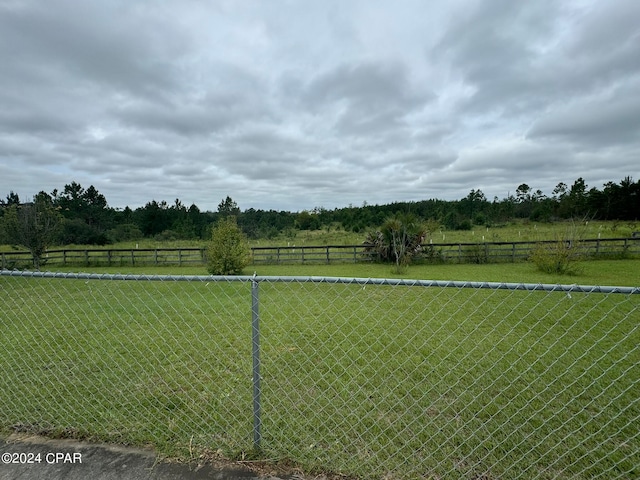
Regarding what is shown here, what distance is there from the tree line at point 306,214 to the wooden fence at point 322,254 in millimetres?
11677

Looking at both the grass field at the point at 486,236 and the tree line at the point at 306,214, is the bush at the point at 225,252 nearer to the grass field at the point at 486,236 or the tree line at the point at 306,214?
the grass field at the point at 486,236

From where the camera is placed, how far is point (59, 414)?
2.68 metres

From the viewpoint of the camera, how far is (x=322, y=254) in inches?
657

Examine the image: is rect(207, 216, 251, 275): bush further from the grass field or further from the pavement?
the pavement

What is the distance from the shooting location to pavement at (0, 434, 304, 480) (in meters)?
1.97

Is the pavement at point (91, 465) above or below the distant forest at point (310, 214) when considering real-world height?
below

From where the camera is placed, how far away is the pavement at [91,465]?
6.48 feet

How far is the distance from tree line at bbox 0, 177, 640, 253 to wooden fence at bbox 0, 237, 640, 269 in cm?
1168

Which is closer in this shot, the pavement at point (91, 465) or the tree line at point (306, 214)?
the pavement at point (91, 465)

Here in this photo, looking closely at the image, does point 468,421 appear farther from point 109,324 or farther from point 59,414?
point 109,324

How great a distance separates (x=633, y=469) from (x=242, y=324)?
4702 millimetres

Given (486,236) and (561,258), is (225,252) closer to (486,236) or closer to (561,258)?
(561,258)

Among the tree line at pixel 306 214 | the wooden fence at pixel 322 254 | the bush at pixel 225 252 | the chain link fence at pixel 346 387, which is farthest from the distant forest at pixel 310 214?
the chain link fence at pixel 346 387

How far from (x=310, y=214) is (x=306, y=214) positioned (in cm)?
53
